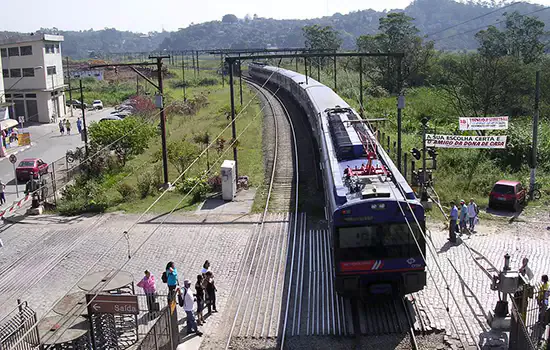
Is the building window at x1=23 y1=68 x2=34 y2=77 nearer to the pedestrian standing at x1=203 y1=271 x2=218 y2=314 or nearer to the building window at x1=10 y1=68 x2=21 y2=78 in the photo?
the building window at x1=10 y1=68 x2=21 y2=78

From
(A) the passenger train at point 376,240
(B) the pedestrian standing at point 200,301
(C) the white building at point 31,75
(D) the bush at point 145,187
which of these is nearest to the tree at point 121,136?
(D) the bush at point 145,187

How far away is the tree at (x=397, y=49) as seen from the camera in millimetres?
68287

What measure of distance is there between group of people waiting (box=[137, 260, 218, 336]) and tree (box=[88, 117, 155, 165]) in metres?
18.2

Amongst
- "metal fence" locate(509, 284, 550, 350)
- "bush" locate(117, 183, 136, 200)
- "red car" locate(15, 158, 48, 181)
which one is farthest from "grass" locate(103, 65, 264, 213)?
"metal fence" locate(509, 284, 550, 350)

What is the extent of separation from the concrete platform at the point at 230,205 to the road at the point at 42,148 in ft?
32.0

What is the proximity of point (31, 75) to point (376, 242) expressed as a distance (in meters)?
50.3

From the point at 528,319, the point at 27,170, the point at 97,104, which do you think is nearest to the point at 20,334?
the point at 528,319

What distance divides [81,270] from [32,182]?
9.82 metres

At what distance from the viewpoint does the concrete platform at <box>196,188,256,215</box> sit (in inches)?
955

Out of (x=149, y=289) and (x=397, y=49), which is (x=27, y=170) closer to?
(x=149, y=289)

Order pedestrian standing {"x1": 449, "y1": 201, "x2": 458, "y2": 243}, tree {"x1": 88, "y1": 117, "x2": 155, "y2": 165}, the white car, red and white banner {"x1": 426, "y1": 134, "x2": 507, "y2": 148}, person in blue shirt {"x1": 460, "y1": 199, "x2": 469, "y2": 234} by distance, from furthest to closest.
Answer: the white car
tree {"x1": 88, "y1": 117, "x2": 155, "y2": 165}
red and white banner {"x1": 426, "y1": 134, "x2": 507, "y2": 148}
person in blue shirt {"x1": 460, "y1": 199, "x2": 469, "y2": 234}
pedestrian standing {"x1": 449, "y1": 201, "x2": 458, "y2": 243}

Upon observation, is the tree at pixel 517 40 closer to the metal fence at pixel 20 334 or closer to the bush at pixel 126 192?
the bush at pixel 126 192

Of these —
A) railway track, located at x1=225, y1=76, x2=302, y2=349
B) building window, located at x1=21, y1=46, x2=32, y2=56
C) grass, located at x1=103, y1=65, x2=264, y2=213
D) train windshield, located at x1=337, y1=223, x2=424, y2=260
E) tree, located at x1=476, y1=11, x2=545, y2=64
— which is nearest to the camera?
train windshield, located at x1=337, y1=223, x2=424, y2=260

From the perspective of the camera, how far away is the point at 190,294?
14.5m
